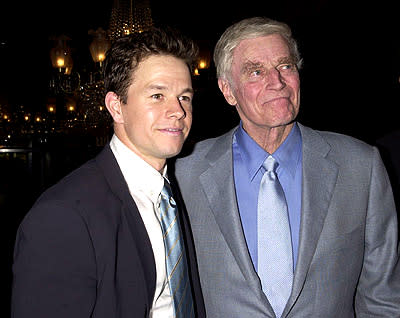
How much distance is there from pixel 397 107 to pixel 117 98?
490cm

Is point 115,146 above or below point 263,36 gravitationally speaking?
below

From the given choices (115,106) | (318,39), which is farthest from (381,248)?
(318,39)

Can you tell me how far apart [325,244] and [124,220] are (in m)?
0.76

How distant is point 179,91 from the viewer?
1366 millimetres

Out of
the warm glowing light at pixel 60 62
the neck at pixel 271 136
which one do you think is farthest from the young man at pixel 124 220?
the warm glowing light at pixel 60 62

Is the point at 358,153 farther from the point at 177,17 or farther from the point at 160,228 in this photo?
the point at 177,17

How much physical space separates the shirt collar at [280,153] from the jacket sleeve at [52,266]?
789 mm

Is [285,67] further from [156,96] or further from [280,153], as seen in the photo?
[156,96]

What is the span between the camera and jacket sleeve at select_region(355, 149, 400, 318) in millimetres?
1467

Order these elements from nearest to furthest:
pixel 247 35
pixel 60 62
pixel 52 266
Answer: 1. pixel 52 266
2. pixel 247 35
3. pixel 60 62

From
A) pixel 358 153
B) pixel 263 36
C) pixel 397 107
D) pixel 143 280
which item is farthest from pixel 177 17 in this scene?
pixel 143 280

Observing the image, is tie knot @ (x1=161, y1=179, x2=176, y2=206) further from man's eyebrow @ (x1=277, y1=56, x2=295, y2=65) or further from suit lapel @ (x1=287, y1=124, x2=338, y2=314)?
man's eyebrow @ (x1=277, y1=56, x2=295, y2=65)

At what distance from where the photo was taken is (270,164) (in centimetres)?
153

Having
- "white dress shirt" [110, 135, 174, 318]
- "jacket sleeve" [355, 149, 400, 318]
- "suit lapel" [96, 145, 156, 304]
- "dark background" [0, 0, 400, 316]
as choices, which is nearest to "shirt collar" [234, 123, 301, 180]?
"jacket sleeve" [355, 149, 400, 318]
